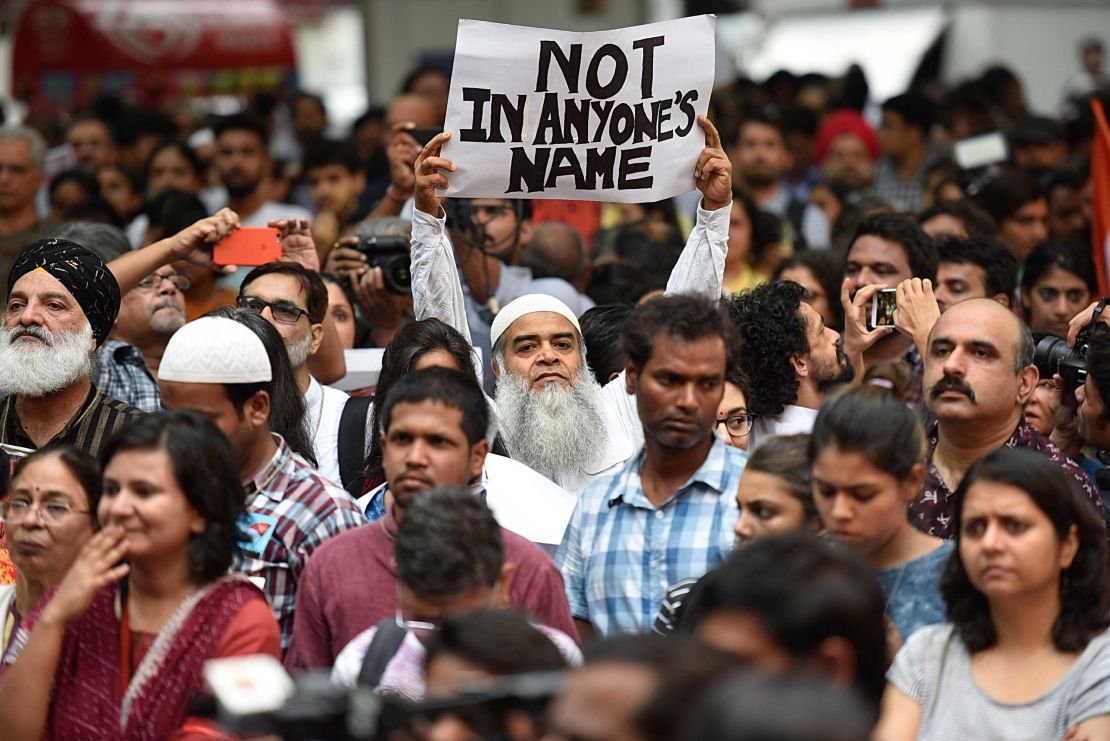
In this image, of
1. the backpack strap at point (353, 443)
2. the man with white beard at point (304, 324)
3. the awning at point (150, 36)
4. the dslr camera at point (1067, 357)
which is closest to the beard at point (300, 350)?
the man with white beard at point (304, 324)

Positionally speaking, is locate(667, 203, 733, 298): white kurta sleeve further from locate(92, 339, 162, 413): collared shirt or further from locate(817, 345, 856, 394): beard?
locate(92, 339, 162, 413): collared shirt

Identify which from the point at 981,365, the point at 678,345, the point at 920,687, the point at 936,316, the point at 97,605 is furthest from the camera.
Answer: the point at 936,316

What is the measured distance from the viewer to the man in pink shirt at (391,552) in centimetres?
453

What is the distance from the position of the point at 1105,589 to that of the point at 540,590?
1.36m

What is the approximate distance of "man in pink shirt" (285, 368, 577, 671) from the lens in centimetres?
453

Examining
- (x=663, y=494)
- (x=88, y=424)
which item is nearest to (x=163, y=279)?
(x=88, y=424)

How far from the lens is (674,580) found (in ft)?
15.4

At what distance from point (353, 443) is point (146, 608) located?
181 cm

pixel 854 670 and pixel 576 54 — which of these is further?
pixel 576 54

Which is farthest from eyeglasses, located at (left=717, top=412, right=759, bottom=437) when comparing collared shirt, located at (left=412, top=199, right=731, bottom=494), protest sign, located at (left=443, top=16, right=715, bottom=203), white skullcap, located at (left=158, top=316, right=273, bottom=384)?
white skullcap, located at (left=158, top=316, right=273, bottom=384)

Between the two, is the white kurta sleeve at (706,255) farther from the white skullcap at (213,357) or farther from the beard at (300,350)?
the white skullcap at (213,357)

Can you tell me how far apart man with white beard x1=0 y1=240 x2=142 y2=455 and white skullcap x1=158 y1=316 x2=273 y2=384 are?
2.42ft

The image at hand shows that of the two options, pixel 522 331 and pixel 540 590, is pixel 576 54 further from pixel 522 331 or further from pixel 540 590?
pixel 540 590

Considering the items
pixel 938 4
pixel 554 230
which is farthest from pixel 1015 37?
pixel 554 230
